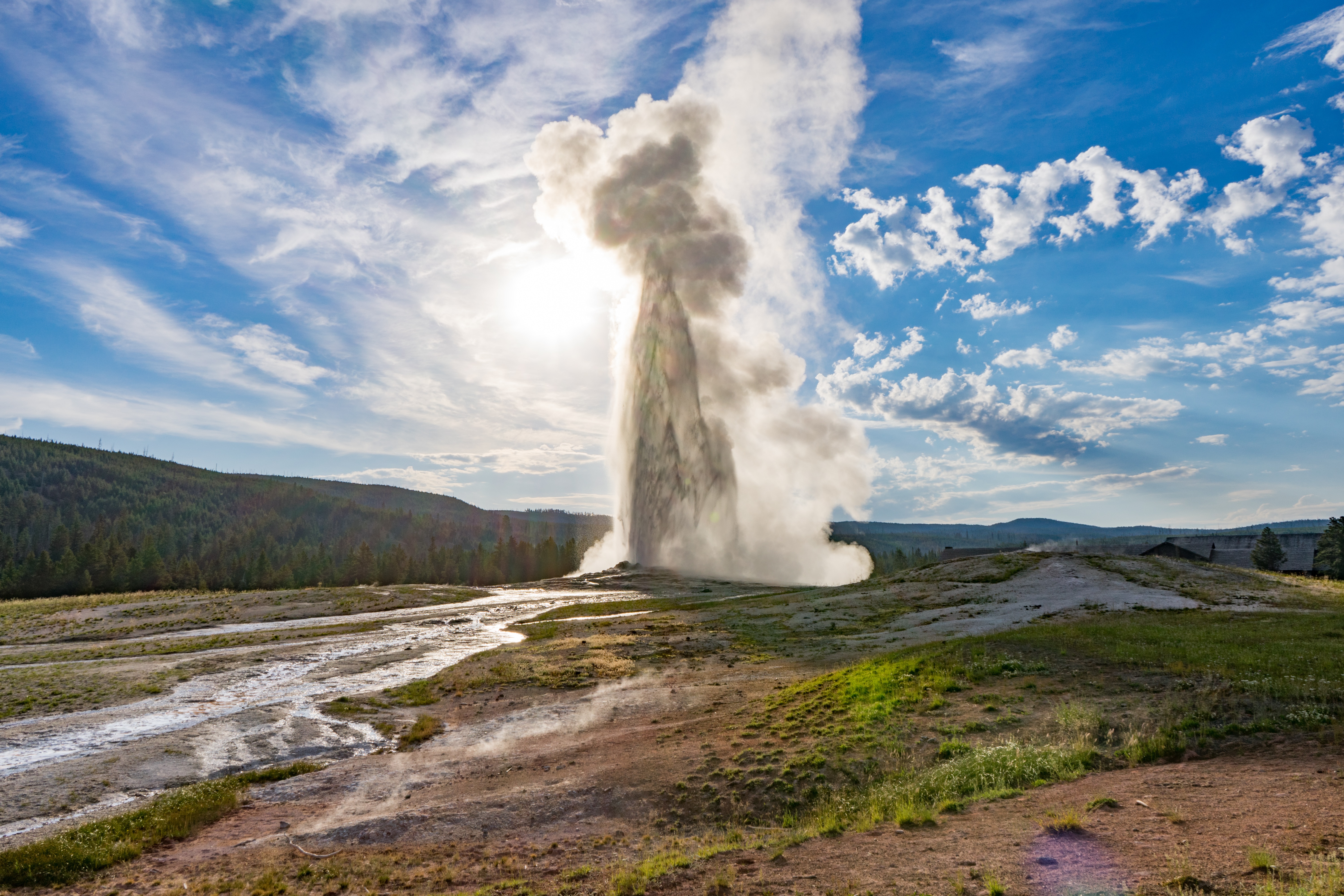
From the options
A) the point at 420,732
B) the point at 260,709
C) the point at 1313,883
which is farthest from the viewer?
the point at 260,709

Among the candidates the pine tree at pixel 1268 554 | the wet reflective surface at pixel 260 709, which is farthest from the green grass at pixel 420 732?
the pine tree at pixel 1268 554

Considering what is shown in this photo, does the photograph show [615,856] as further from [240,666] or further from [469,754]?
[240,666]

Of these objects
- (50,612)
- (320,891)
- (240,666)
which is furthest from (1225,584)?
(50,612)

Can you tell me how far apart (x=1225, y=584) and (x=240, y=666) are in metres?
74.3

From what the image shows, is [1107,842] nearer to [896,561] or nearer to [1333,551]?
[1333,551]

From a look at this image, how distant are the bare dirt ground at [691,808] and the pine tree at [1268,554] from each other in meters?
81.6

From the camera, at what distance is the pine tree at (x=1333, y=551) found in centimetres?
7862

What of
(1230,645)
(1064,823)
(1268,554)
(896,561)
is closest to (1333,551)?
(1268,554)

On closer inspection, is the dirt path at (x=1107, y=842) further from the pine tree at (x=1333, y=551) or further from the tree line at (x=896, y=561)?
the tree line at (x=896, y=561)

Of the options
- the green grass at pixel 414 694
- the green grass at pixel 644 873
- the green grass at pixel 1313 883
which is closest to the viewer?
the green grass at pixel 1313 883

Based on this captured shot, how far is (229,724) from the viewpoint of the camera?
27.9m

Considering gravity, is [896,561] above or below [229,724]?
below

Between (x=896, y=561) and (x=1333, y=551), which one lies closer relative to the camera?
(x=1333, y=551)

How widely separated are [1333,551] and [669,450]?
86.6 metres
